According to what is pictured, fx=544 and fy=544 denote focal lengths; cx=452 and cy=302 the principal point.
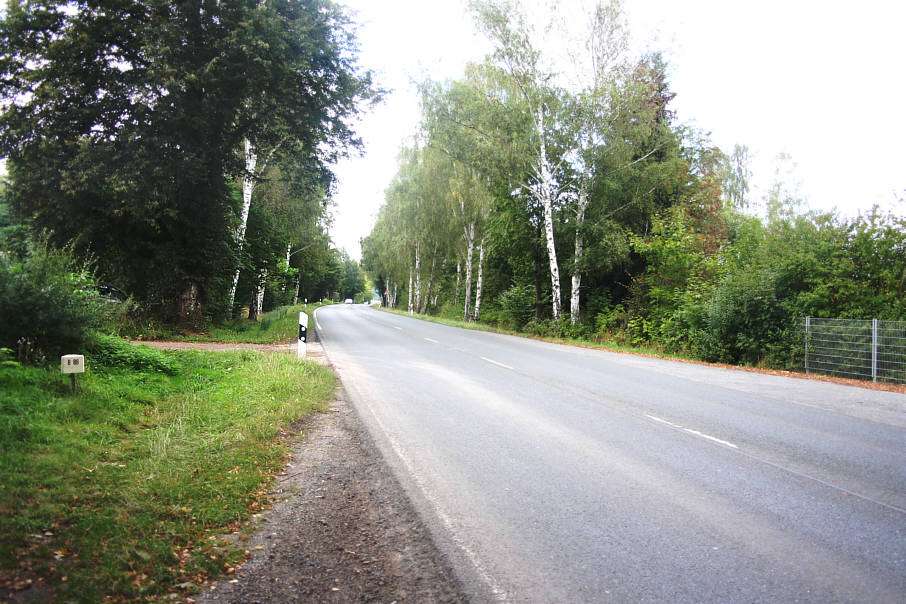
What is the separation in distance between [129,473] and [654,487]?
14.7 ft

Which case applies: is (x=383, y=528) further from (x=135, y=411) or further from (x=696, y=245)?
(x=696, y=245)

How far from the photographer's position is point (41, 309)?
7.75m

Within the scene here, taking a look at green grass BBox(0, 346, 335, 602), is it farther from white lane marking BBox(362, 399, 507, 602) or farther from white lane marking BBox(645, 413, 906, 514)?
white lane marking BBox(645, 413, 906, 514)

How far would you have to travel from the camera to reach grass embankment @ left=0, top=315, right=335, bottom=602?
122 inches

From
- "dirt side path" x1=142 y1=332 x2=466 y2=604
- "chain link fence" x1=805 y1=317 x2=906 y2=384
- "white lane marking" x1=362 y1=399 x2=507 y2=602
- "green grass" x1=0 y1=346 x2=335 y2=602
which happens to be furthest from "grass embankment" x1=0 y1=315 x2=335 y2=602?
"chain link fence" x1=805 y1=317 x2=906 y2=384

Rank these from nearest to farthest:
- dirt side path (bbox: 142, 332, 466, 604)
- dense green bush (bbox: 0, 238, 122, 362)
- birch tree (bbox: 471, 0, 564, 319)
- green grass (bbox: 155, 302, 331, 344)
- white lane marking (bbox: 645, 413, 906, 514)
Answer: dirt side path (bbox: 142, 332, 466, 604) < white lane marking (bbox: 645, 413, 906, 514) < dense green bush (bbox: 0, 238, 122, 362) < green grass (bbox: 155, 302, 331, 344) < birch tree (bbox: 471, 0, 564, 319)

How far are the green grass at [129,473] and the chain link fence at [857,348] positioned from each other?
12237mm

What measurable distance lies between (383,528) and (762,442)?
4595mm

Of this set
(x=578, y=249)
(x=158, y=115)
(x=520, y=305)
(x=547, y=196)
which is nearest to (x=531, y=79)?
(x=547, y=196)

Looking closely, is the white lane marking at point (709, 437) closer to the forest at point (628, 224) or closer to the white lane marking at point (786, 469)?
the white lane marking at point (786, 469)

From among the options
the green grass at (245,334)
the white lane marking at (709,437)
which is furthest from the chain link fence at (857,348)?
the green grass at (245,334)

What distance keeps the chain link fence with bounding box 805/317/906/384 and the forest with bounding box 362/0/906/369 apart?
0.52m

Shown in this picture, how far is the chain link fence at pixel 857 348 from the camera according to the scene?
39.5 ft

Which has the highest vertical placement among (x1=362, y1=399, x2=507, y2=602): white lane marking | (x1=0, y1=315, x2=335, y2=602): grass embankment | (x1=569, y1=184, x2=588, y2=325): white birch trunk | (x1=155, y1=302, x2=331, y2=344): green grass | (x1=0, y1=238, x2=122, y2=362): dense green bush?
(x1=569, y1=184, x2=588, y2=325): white birch trunk
